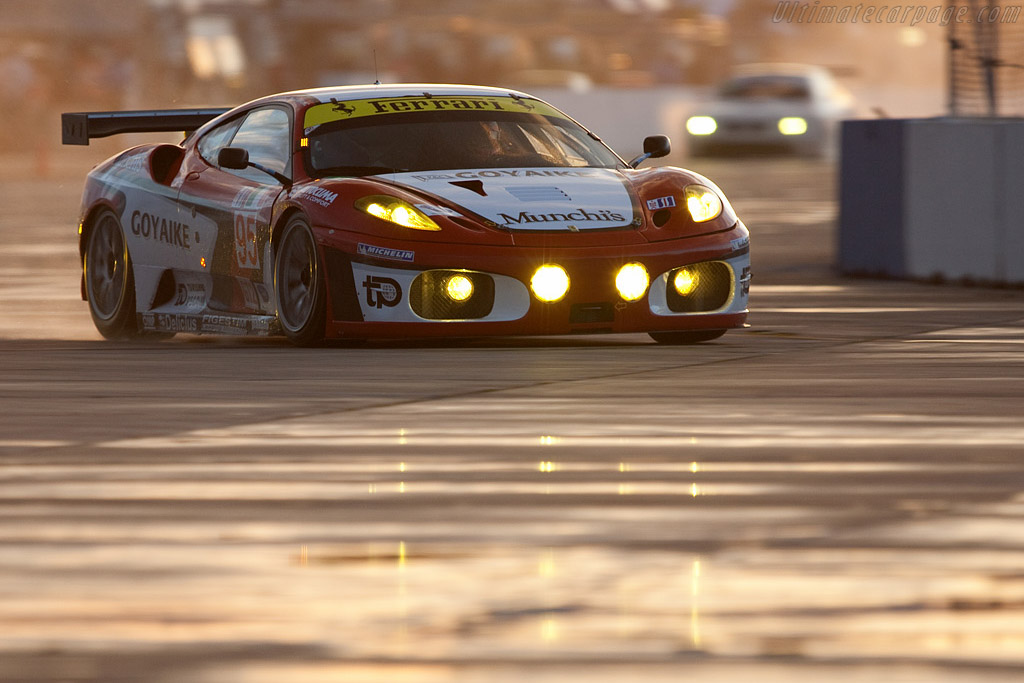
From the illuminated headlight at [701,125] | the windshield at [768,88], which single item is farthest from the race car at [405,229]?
the windshield at [768,88]

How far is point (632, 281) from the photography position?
988 cm

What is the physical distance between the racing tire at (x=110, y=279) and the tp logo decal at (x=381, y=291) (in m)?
1.98

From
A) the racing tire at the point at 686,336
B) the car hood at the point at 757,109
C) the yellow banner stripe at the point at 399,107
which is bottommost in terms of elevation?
the racing tire at the point at 686,336

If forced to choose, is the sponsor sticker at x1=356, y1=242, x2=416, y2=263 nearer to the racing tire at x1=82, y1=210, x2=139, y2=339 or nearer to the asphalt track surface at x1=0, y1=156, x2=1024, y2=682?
the asphalt track surface at x1=0, y1=156, x2=1024, y2=682

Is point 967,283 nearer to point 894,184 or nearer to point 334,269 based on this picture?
point 894,184

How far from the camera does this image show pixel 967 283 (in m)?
13.9

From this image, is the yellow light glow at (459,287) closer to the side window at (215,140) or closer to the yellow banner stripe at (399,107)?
the yellow banner stripe at (399,107)

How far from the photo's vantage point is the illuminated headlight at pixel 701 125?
36.3 m

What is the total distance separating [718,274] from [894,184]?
440cm

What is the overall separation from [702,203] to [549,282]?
0.91 m

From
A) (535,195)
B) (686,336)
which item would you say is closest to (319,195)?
(535,195)

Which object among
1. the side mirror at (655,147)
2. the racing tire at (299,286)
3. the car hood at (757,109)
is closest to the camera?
the racing tire at (299,286)

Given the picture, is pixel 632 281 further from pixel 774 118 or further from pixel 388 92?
pixel 774 118

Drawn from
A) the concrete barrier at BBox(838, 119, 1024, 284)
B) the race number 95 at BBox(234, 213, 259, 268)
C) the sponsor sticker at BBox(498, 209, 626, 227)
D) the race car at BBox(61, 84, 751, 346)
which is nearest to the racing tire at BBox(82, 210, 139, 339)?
the race car at BBox(61, 84, 751, 346)
